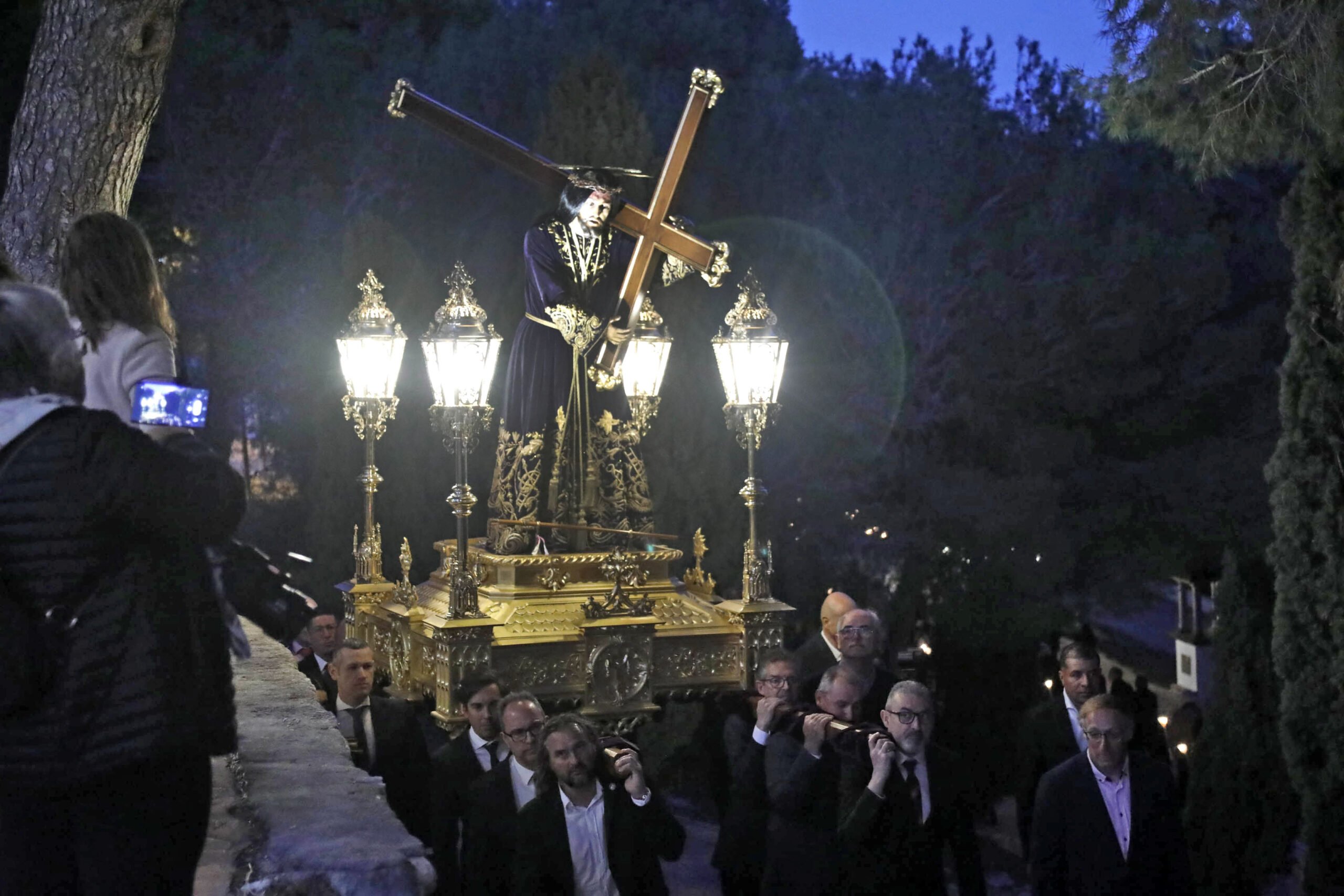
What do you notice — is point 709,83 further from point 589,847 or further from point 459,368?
point 589,847

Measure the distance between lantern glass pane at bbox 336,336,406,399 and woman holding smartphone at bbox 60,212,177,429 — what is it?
4.48m

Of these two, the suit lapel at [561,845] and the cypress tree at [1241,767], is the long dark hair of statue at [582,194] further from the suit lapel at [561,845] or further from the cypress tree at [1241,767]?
the cypress tree at [1241,767]

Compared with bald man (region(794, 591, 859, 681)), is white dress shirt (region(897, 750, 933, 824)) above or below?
below

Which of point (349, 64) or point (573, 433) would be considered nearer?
point (573, 433)

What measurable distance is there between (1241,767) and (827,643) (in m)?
3.59

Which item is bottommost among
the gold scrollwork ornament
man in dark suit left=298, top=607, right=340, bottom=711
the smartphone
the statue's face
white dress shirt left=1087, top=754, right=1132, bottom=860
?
man in dark suit left=298, top=607, right=340, bottom=711

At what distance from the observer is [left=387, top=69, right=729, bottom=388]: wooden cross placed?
7152 millimetres

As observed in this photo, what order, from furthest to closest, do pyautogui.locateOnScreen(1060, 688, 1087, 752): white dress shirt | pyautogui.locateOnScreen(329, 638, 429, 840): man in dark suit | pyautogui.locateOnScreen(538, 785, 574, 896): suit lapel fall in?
pyautogui.locateOnScreen(1060, 688, 1087, 752): white dress shirt < pyautogui.locateOnScreen(329, 638, 429, 840): man in dark suit < pyautogui.locateOnScreen(538, 785, 574, 896): suit lapel

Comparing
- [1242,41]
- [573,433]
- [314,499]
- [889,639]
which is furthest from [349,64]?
[1242,41]

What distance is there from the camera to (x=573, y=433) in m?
7.28

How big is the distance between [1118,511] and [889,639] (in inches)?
119

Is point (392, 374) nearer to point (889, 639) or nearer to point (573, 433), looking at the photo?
point (573, 433)

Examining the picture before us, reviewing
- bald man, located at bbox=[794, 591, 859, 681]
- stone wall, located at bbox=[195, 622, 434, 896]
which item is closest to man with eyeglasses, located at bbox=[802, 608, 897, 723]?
bald man, located at bbox=[794, 591, 859, 681]

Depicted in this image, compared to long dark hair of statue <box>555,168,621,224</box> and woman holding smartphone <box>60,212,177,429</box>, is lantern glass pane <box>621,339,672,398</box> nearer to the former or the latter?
long dark hair of statue <box>555,168,621,224</box>
